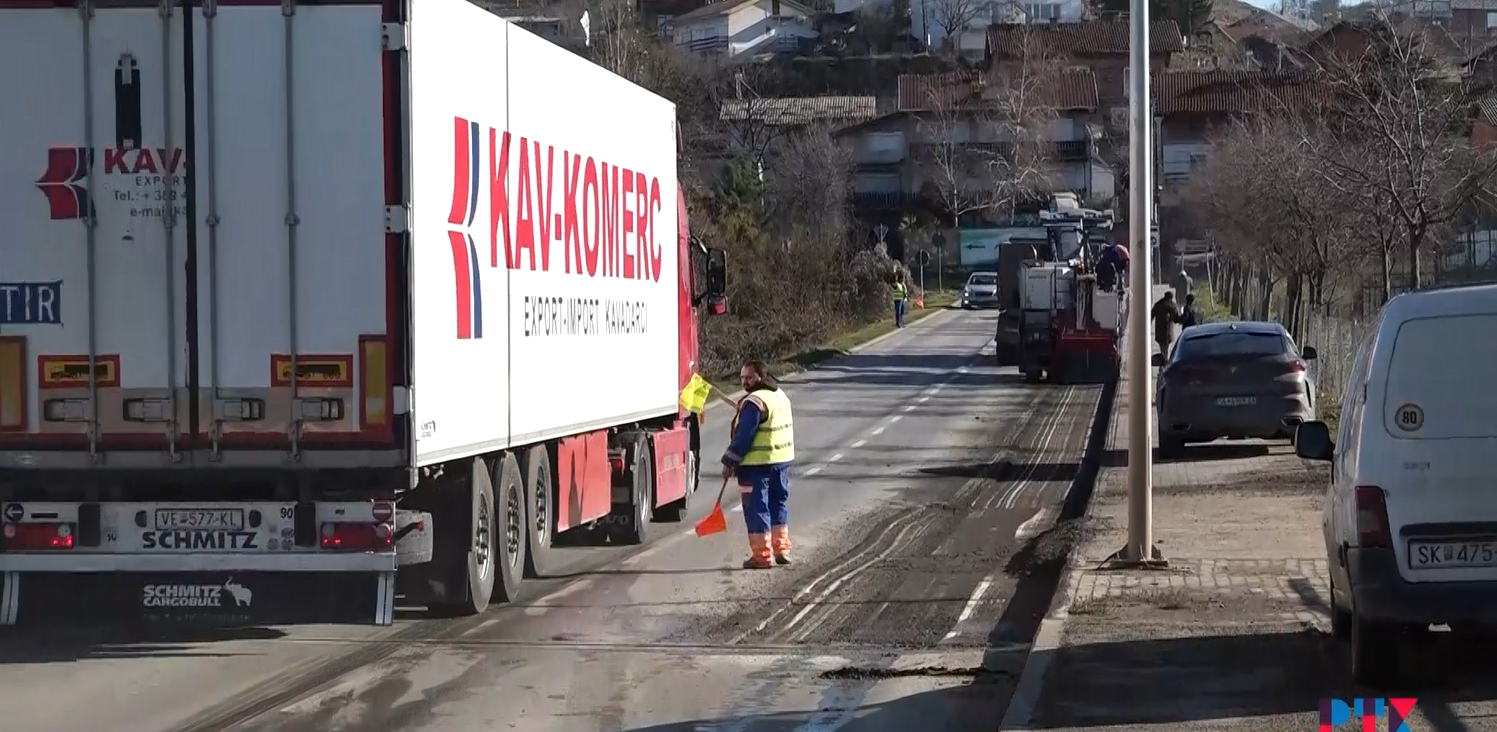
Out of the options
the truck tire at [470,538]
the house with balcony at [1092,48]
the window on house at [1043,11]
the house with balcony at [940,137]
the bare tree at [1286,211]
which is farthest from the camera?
the window on house at [1043,11]

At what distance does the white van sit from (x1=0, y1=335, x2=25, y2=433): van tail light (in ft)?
22.3

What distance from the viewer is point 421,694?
909 centimetres

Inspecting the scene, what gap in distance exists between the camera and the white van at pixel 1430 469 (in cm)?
766

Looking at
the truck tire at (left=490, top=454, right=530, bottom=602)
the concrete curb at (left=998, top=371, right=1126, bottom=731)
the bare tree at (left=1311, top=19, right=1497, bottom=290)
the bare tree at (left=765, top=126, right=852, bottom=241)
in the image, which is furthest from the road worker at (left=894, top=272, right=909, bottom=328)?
the truck tire at (left=490, top=454, right=530, bottom=602)

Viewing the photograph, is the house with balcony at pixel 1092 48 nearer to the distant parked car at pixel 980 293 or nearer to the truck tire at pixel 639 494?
the distant parked car at pixel 980 293

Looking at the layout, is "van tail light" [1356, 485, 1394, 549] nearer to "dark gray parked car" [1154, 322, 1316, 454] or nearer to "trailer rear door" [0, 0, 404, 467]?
"trailer rear door" [0, 0, 404, 467]

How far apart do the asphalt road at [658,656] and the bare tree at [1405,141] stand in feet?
21.5

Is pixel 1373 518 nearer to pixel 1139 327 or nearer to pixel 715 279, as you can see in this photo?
pixel 1139 327

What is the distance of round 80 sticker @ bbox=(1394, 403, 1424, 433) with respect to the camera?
25.3 feet

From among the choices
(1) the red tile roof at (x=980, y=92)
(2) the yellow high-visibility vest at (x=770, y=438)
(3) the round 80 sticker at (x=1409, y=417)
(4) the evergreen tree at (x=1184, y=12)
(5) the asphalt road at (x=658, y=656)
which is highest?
(4) the evergreen tree at (x=1184, y=12)

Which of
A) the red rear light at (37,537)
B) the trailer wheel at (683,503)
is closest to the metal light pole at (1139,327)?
the trailer wheel at (683,503)

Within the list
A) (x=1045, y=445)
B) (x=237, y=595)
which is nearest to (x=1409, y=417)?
(x=237, y=595)

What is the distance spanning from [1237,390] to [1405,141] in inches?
132

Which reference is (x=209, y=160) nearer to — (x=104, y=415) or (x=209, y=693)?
(x=104, y=415)
